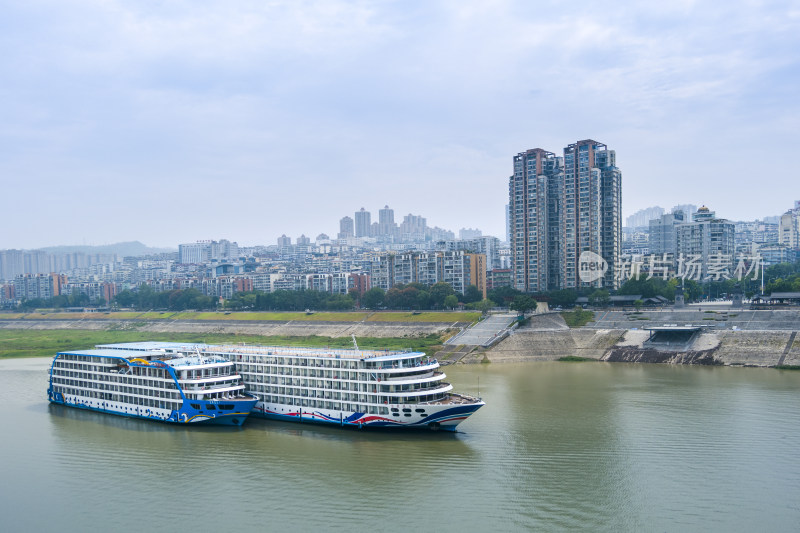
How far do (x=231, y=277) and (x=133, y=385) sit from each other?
91.1 metres

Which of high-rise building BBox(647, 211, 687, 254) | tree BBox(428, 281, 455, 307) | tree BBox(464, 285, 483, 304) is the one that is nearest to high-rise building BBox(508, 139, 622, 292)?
tree BBox(464, 285, 483, 304)

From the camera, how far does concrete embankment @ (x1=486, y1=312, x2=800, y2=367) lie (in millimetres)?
43906

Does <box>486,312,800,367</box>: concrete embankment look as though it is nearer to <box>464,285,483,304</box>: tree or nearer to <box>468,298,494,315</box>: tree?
<box>468,298,494,315</box>: tree

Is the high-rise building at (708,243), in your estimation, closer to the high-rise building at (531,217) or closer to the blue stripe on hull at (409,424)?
the high-rise building at (531,217)

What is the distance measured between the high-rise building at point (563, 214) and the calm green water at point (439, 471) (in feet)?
135

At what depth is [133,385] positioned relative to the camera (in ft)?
101

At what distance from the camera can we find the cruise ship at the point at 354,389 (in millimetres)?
26266

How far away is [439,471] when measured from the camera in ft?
72.0

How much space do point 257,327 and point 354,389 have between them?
44955mm

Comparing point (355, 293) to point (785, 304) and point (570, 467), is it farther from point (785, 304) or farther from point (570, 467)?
point (570, 467)

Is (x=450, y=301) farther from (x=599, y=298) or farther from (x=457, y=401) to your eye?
(x=457, y=401)

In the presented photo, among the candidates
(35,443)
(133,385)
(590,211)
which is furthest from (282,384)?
(590,211)

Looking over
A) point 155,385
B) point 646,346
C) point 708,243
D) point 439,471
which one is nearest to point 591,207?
point 646,346

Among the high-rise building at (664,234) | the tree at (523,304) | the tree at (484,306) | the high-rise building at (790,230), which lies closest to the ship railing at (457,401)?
the tree at (523,304)
